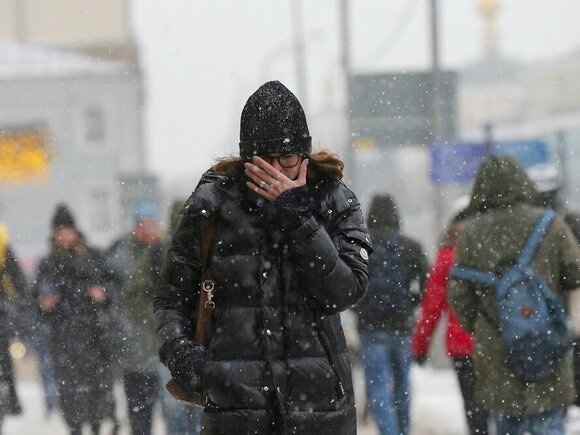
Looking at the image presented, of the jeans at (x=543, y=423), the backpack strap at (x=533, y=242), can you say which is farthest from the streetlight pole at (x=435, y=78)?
the jeans at (x=543, y=423)

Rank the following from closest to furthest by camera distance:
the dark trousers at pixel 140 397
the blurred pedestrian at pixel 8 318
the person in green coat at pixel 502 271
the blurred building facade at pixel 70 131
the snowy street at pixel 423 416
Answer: the person in green coat at pixel 502 271 → the dark trousers at pixel 140 397 → the blurred pedestrian at pixel 8 318 → the snowy street at pixel 423 416 → the blurred building facade at pixel 70 131

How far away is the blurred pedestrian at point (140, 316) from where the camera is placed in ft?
23.9

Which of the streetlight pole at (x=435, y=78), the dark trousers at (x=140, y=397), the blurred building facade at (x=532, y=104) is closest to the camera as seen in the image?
the dark trousers at (x=140, y=397)

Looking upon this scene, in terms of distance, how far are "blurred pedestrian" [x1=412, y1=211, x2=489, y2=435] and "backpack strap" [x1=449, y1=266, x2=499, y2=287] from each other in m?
0.97

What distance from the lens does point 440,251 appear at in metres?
6.82

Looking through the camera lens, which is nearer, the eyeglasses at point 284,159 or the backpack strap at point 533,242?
the eyeglasses at point 284,159

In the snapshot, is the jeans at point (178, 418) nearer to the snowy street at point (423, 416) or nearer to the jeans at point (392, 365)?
Answer: the jeans at point (392, 365)

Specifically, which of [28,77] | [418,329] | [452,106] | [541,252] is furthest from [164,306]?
→ [28,77]

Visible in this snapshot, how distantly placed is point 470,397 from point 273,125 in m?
3.69

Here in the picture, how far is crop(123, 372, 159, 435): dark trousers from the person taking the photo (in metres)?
7.56

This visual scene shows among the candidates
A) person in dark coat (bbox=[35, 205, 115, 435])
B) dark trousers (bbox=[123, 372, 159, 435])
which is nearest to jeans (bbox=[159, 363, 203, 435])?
dark trousers (bbox=[123, 372, 159, 435])

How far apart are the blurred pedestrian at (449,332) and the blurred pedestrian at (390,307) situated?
911 mm

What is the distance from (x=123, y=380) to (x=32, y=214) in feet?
159

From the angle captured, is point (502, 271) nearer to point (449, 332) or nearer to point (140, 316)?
point (449, 332)
